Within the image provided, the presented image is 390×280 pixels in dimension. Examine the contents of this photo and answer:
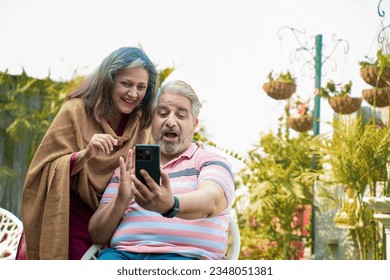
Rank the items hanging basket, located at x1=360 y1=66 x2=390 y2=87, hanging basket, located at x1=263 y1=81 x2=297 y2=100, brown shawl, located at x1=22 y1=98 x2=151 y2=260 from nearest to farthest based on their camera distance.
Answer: brown shawl, located at x1=22 y1=98 x2=151 y2=260 → hanging basket, located at x1=360 y1=66 x2=390 y2=87 → hanging basket, located at x1=263 y1=81 x2=297 y2=100

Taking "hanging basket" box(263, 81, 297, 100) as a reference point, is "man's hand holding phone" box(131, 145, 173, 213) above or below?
below

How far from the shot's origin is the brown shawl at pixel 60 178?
99.0 inches

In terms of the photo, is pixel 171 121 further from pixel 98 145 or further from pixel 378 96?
pixel 378 96

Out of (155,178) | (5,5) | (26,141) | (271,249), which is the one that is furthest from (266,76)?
(155,178)

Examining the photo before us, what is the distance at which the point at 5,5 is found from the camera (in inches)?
136

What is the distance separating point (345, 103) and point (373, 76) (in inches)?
26.3

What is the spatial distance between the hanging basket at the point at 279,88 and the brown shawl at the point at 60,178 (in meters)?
3.00

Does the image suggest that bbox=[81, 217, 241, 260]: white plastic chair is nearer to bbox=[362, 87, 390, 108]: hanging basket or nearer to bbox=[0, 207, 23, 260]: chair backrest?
bbox=[0, 207, 23, 260]: chair backrest

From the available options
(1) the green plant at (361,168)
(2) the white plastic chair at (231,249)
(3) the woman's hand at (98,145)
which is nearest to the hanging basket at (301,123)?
(1) the green plant at (361,168)

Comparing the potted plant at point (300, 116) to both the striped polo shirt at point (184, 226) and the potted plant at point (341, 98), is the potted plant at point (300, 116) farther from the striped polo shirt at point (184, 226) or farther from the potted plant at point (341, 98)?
the striped polo shirt at point (184, 226)

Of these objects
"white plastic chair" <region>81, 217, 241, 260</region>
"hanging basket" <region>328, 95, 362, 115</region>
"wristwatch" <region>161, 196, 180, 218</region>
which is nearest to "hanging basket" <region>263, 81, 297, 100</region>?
"hanging basket" <region>328, 95, 362, 115</region>

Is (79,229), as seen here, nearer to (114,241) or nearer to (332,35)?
(114,241)

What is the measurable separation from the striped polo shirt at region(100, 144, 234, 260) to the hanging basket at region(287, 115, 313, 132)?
3.33 metres

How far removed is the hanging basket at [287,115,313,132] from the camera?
5734 mm
